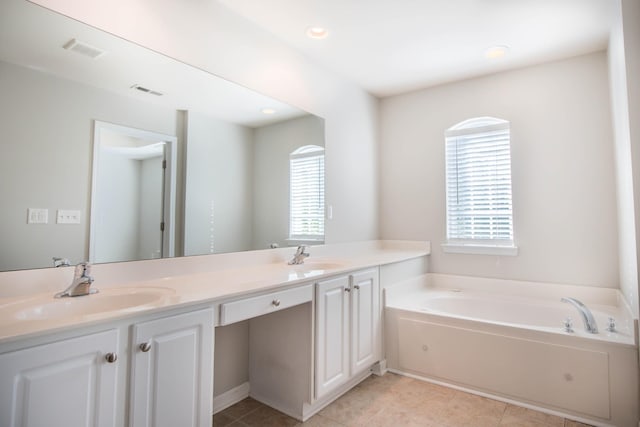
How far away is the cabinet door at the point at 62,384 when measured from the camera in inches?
36.0

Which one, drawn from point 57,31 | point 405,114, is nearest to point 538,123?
point 405,114

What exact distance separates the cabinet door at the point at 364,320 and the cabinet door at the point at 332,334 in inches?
3.2

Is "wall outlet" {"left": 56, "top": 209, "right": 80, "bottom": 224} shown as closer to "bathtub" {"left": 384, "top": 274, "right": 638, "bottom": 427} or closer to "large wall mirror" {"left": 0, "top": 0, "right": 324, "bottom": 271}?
"large wall mirror" {"left": 0, "top": 0, "right": 324, "bottom": 271}

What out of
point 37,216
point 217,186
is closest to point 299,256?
point 217,186

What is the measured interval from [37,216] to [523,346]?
269cm

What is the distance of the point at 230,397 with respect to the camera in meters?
2.19

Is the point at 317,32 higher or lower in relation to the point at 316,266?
higher

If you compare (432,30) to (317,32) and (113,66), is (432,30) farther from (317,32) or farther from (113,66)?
(113,66)

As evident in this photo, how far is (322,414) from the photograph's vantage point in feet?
6.74

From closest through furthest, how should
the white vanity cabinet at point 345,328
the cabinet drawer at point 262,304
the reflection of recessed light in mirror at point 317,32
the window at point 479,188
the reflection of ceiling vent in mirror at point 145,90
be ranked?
the cabinet drawer at point 262,304 → the reflection of ceiling vent in mirror at point 145,90 → the white vanity cabinet at point 345,328 → the reflection of recessed light in mirror at point 317,32 → the window at point 479,188

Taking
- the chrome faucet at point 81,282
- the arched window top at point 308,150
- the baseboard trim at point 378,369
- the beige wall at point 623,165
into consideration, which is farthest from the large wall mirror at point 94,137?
the beige wall at point 623,165

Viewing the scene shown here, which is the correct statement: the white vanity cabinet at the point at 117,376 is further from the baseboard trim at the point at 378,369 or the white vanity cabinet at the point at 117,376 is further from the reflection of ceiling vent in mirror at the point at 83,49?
the baseboard trim at the point at 378,369

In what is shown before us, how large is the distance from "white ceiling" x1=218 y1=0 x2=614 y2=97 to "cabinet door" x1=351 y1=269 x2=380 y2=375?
1.71 m

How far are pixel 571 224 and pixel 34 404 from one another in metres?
3.41
